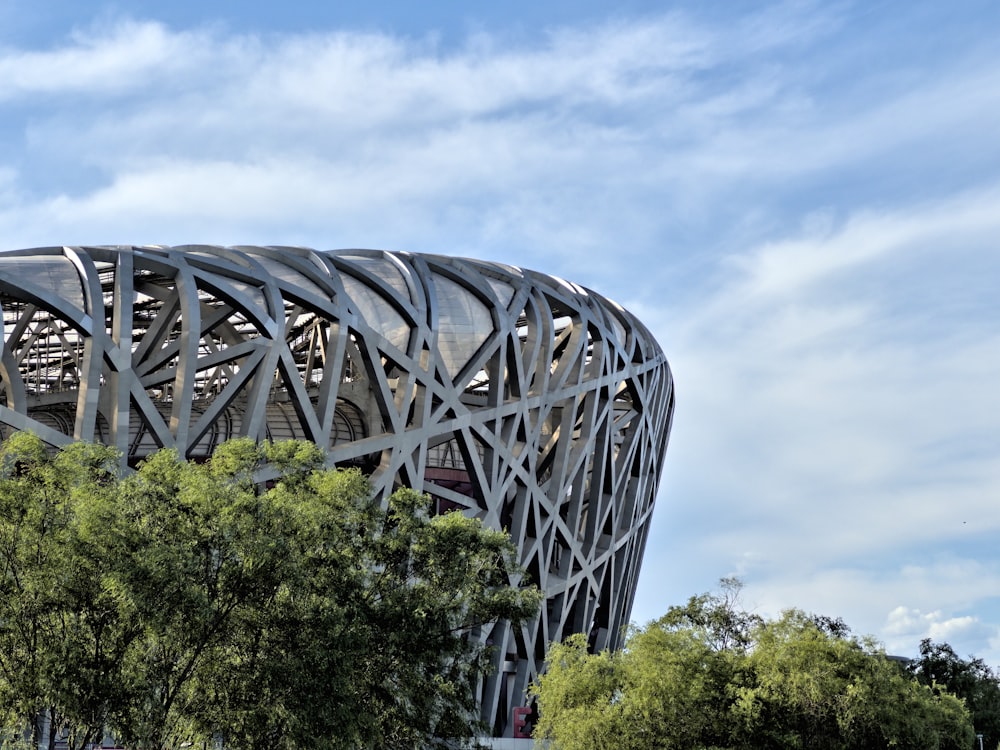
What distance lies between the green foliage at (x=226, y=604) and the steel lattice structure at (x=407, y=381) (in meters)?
10.4

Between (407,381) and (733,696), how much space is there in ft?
53.4

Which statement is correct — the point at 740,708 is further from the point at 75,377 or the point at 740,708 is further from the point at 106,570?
the point at 75,377

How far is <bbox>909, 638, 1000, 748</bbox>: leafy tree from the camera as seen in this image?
249ft

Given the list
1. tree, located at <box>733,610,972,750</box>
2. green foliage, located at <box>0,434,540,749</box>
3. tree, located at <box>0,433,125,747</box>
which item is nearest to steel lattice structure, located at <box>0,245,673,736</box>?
green foliage, located at <box>0,434,540,749</box>

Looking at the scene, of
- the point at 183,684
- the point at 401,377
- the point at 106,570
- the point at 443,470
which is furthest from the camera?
the point at 443,470

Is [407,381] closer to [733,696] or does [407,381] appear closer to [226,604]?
[733,696]

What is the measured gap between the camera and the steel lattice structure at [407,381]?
36281 mm

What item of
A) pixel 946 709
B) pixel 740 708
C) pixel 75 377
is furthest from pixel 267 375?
pixel 75 377

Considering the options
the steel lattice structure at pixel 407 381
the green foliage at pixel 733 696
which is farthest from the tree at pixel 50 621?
the green foliage at pixel 733 696

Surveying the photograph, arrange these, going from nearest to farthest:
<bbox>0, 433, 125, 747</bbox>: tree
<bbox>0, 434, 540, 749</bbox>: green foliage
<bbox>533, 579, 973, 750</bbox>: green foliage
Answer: <bbox>0, 433, 125, 747</bbox>: tree, <bbox>0, 434, 540, 749</bbox>: green foliage, <bbox>533, 579, 973, 750</bbox>: green foliage

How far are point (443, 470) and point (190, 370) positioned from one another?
812 inches

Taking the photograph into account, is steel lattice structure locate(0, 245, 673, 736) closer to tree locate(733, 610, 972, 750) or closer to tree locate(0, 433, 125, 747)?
tree locate(0, 433, 125, 747)

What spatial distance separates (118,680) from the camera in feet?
73.9

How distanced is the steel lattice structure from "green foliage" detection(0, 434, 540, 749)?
1036cm
